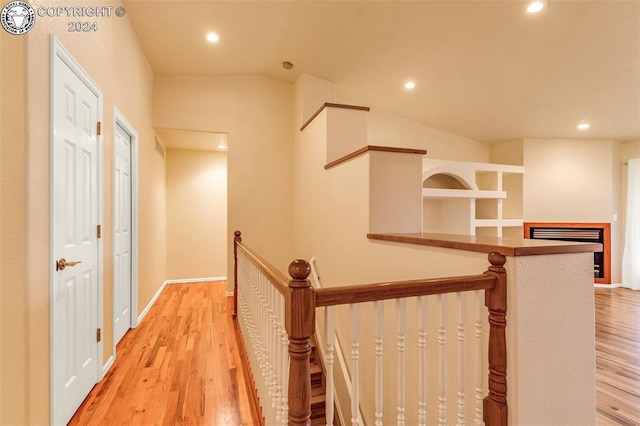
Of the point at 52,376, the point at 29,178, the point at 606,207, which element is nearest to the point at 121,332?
the point at 52,376

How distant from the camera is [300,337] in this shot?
0.96 m

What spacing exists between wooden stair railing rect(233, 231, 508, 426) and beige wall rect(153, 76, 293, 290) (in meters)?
2.89

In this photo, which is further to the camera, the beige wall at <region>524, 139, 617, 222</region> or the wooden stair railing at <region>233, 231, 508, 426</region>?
the beige wall at <region>524, 139, 617, 222</region>

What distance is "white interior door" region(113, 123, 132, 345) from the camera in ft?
8.86

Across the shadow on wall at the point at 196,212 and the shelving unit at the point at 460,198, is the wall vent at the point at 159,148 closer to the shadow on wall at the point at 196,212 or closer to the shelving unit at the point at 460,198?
the shadow on wall at the point at 196,212

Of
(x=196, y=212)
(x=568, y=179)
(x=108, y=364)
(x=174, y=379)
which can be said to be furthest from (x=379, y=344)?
(x=568, y=179)

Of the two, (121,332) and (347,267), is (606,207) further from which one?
(121,332)

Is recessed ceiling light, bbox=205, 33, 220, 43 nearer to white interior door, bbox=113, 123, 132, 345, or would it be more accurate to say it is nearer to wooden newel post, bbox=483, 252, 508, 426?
white interior door, bbox=113, 123, 132, 345

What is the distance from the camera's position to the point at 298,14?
286 cm

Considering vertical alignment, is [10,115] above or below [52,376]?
above

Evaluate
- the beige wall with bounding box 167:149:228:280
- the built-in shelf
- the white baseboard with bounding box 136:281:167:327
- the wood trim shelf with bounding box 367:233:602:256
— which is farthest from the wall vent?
the built-in shelf

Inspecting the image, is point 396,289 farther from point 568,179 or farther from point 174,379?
point 568,179

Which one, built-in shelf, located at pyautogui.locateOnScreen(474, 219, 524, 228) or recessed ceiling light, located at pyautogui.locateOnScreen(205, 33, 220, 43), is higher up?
recessed ceiling light, located at pyautogui.locateOnScreen(205, 33, 220, 43)

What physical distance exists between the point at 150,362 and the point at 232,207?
214 centimetres
